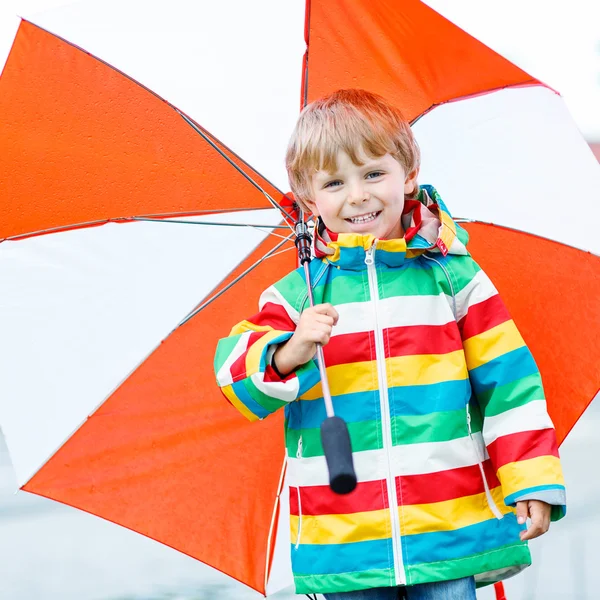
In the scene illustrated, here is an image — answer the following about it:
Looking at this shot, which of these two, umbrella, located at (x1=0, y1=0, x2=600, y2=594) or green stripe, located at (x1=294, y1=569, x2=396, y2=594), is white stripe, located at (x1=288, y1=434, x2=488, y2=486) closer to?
green stripe, located at (x1=294, y1=569, x2=396, y2=594)

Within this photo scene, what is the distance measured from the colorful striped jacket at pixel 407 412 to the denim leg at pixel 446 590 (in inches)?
1.4

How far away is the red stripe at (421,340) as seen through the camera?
2.04 metres

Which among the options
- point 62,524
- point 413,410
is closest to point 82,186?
point 413,410

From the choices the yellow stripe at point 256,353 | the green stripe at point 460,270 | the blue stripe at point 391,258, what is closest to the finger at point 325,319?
the yellow stripe at point 256,353

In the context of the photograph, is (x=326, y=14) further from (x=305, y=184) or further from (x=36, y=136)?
(x=36, y=136)

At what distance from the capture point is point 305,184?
2.21m

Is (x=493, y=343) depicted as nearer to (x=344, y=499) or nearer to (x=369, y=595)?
(x=344, y=499)

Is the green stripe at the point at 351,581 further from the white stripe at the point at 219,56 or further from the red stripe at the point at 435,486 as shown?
the white stripe at the point at 219,56

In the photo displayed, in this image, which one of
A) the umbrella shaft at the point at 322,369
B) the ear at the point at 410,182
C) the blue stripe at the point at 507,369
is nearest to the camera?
the umbrella shaft at the point at 322,369

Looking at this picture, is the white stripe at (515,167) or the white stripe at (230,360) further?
the white stripe at (515,167)

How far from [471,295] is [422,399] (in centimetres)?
24

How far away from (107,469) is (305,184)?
834mm

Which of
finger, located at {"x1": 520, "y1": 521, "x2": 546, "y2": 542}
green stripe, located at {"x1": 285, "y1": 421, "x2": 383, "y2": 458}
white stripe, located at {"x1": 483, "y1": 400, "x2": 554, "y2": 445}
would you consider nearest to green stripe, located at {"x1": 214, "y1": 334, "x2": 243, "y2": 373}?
green stripe, located at {"x1": 285, "y1": 421, "x2": 383, "y2": 458}

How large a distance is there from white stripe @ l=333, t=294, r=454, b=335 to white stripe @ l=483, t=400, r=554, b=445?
8.6 inches
